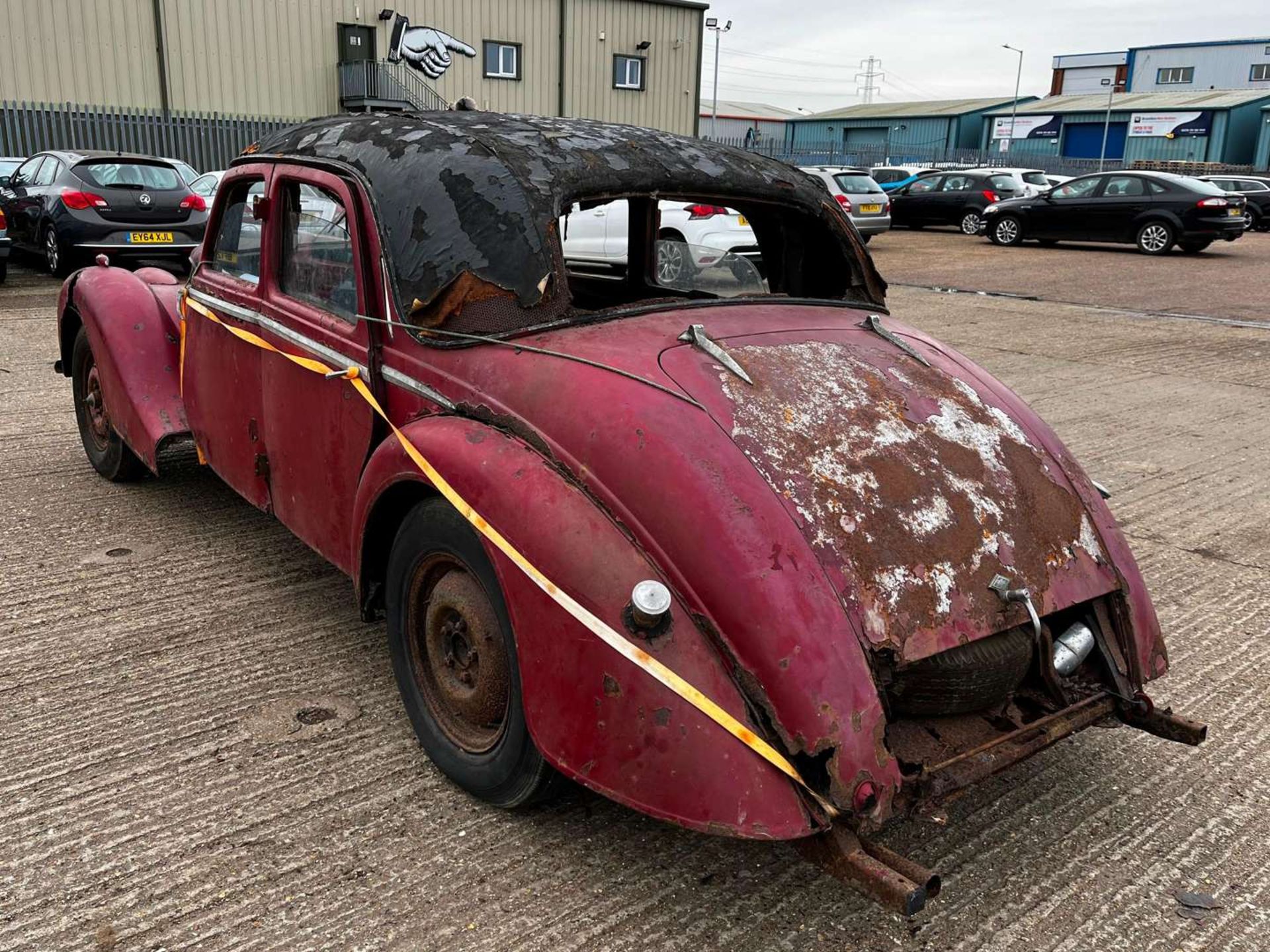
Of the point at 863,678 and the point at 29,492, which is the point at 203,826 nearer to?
the point at 863,678

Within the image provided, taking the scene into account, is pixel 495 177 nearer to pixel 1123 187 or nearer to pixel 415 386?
pixel 415 386

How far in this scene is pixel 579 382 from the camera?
2.60 m

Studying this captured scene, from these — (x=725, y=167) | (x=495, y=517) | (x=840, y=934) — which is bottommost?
(x=840, y=934)

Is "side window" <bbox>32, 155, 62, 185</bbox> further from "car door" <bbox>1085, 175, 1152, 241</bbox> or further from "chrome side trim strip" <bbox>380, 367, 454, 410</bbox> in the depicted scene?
"car door" <bbox>1085, 175, 1152, 241</bbox>

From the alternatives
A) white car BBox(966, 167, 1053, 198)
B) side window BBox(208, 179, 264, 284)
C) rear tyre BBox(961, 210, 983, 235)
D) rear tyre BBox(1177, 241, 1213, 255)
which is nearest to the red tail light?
side window BBox(208, 179, 264, 284)

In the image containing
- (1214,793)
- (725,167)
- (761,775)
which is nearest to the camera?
(761,775)

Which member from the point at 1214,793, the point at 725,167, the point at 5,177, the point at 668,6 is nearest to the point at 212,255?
the point at 725,167

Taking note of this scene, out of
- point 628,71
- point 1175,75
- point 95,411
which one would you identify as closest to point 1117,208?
point 628,71

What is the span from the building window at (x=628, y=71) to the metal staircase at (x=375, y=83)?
575 centimetres

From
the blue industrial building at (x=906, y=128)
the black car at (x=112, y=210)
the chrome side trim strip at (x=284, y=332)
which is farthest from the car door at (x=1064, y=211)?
the blue industrial building at (x=906, y=128)

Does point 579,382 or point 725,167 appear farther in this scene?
point 725,167

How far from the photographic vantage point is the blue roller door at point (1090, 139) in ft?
176

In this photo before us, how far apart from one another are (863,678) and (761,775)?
30 centimetres

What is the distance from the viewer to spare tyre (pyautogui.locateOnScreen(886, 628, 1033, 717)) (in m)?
2.37
